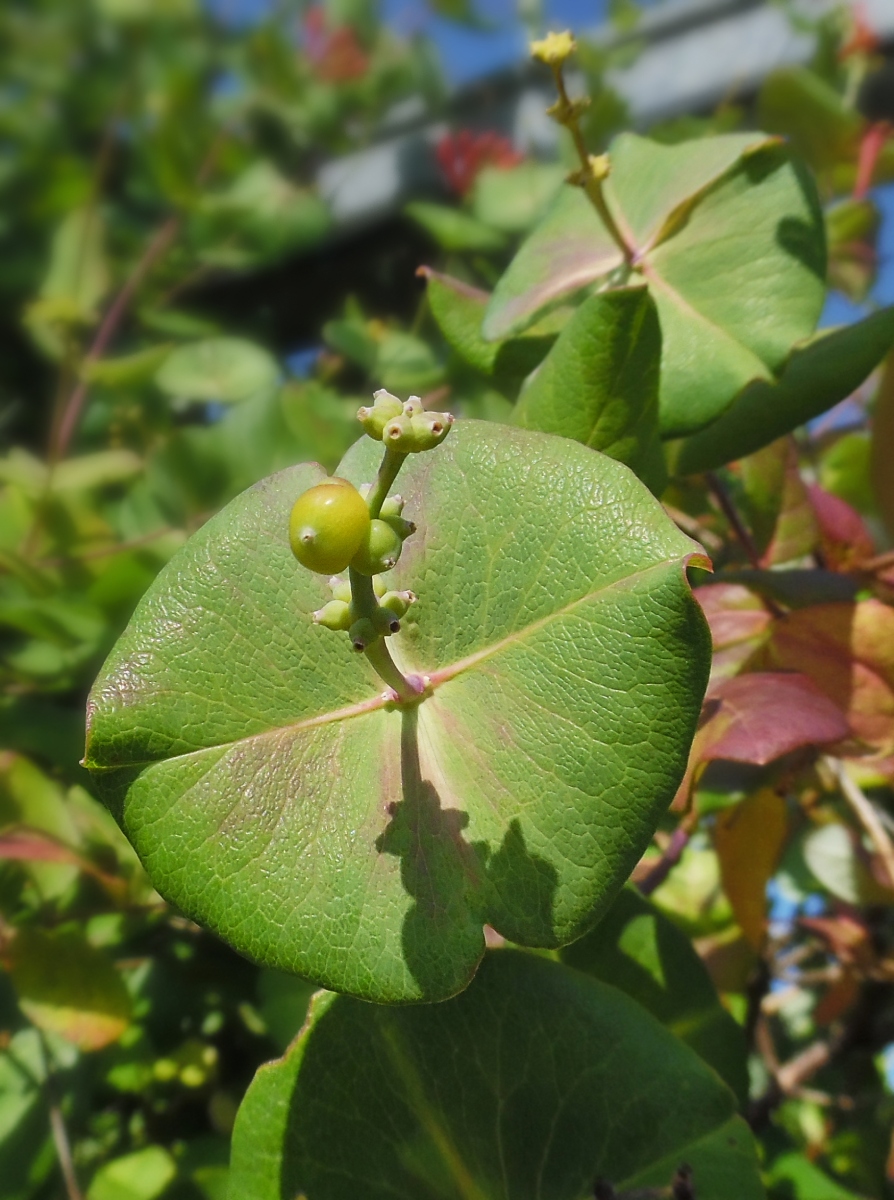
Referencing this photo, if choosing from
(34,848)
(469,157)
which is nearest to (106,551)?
(34,848)

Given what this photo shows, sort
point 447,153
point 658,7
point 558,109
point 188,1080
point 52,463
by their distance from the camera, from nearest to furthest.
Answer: point 558,109 < point 188,1080 < point 52,463 < point 447,153 < point 658,7

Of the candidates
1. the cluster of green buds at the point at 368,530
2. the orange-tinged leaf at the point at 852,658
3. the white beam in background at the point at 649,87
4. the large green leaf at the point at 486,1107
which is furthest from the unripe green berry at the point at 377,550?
the white beam in background at the point at 649,87

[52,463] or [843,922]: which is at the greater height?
[52,463]

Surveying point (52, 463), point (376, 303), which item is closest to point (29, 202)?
point (376, 303)

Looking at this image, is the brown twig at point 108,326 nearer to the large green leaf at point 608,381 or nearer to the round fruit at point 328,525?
the large green leaf at point 608,381

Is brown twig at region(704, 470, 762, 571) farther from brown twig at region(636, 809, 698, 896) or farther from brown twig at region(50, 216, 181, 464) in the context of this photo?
brown twig at region(50, 216, 181, 464)

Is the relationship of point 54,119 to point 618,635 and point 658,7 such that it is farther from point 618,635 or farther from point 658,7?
point 618,635

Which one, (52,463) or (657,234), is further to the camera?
(52,463)

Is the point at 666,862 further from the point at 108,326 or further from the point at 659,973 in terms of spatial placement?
the point at 108,326

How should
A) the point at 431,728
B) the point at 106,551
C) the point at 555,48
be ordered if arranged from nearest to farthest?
the point at 431,728 < the point at 555,48 < the point at 106,551
